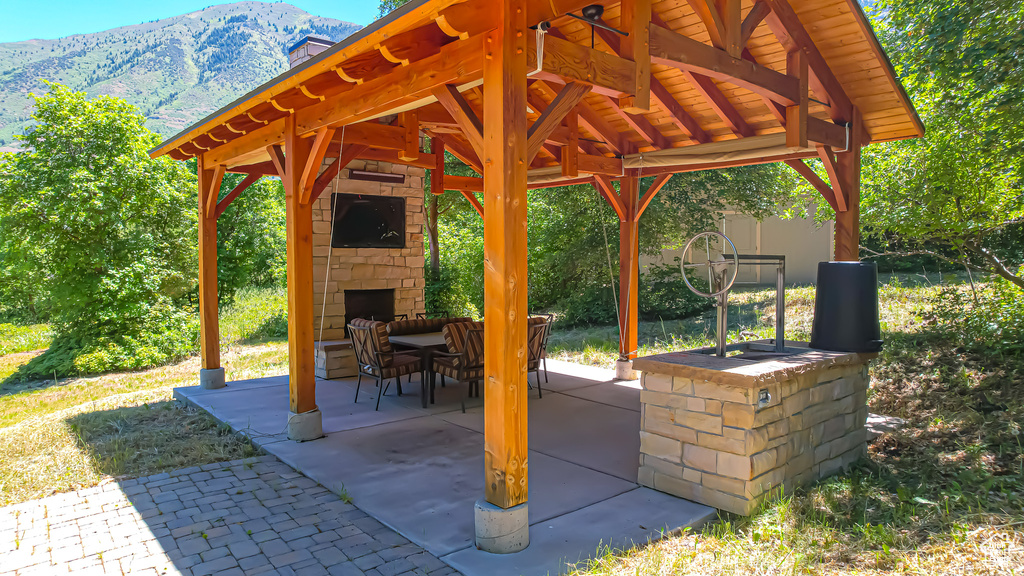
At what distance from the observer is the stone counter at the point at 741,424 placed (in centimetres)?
347

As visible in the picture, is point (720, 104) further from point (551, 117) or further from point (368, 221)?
point (368, 221)

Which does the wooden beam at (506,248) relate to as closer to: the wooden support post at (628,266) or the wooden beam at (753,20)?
the wooden beam at (753,20)

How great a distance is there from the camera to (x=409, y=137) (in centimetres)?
605

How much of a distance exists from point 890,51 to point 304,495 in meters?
8.82

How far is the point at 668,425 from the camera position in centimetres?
385

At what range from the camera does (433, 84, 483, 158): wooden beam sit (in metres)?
3.20

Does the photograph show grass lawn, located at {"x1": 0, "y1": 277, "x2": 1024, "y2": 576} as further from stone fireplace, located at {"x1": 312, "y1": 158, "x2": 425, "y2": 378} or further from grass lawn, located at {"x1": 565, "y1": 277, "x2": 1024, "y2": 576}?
stone fireplace, located at {"x1": 312, "y1": 158, "x2": 425, "y2": 378}

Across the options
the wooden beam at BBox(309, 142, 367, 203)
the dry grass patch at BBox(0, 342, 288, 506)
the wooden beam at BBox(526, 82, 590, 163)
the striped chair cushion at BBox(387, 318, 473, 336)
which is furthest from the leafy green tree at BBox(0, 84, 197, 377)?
the wooden beam at BBox(526, 82, 590, 163)

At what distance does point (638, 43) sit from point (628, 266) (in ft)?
14.1

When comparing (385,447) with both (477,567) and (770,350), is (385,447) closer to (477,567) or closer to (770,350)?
(477,567)

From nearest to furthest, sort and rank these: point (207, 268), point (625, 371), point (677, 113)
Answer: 1. point (677, 113)
2. point (207, 268)
3. point (625, 371)

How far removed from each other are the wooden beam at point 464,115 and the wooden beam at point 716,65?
3.93ft

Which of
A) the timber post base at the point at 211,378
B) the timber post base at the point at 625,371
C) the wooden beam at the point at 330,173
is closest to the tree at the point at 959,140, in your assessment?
the timber post base at the point at 625,371

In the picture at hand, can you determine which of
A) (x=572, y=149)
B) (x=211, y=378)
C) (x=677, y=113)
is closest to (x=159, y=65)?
(x=211, y=378)
